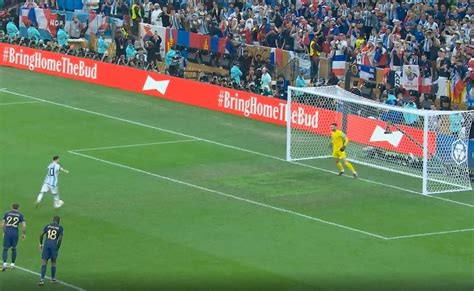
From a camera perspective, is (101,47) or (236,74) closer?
(236,74)

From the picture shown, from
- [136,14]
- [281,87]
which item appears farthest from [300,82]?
[136,14]

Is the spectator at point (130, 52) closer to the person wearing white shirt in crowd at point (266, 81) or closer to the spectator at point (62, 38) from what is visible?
the spectator at point (62, 38)

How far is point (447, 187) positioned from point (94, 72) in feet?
79.2

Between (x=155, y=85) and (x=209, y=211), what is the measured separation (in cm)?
2026

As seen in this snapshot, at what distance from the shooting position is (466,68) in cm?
5753

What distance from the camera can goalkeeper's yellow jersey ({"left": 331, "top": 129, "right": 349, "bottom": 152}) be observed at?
50.4 meters

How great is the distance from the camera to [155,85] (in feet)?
214

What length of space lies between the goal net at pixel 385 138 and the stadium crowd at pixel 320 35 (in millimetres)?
2584

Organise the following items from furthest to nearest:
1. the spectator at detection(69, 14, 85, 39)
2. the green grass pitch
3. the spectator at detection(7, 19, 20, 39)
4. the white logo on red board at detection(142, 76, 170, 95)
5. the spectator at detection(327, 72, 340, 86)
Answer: the spectator at detection(7, 19, 20, 39), the spectator at detection(69, 14, 85, 39), the white logo on red board at detection(142, 76, 170, 95), the spectator at detection(327, 72, 340, 86), the green grass pitch

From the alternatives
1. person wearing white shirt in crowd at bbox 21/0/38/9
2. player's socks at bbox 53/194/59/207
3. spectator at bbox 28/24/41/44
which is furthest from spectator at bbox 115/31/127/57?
player's socks at bbox 53/194/59/207

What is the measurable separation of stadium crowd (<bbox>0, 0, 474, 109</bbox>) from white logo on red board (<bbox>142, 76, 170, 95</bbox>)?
51.7 inches

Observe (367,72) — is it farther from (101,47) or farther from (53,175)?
(53,175)

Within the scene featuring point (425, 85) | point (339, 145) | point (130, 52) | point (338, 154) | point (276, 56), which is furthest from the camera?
point (130, 52)

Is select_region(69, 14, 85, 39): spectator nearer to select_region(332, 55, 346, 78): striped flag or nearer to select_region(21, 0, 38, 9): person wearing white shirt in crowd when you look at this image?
select_region(21, 0, 38, 9): person wearing white shirt in crowd
